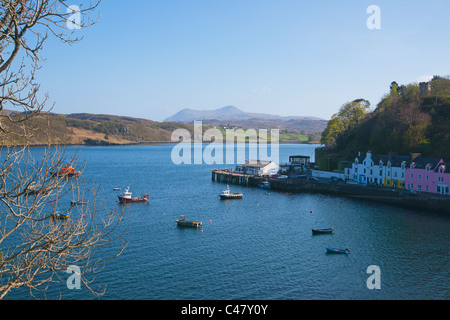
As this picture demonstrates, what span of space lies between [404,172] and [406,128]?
985 cm

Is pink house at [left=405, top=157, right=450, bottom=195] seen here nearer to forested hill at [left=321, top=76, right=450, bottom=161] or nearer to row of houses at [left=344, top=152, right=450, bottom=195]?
row of houses at [left=344, top=152, right=450, bottom=195]

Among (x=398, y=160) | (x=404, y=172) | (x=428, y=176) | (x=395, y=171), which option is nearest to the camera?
(x=428, y=176)

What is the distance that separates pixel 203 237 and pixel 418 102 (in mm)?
40500

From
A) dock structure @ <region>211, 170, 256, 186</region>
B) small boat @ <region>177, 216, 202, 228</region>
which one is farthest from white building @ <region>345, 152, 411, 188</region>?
small boat @ <region>177, 216, 202, 228</region>

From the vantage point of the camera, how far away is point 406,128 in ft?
156

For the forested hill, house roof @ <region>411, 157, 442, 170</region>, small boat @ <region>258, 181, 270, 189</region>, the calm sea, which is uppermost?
the forested hill

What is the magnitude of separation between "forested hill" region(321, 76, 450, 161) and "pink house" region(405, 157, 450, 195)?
3595mm

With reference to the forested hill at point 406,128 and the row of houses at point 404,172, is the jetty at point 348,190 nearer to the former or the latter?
the row of houses at point 404,172

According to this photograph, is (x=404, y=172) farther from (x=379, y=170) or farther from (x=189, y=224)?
(x=189, y=224)

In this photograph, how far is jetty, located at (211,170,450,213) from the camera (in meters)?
34.4

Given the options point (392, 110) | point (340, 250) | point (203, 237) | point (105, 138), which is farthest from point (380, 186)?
point (105, 138)

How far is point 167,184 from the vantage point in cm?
5456

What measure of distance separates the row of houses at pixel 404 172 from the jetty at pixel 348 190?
1494 millimetres

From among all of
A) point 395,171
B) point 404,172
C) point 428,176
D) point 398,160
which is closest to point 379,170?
point 395,171
